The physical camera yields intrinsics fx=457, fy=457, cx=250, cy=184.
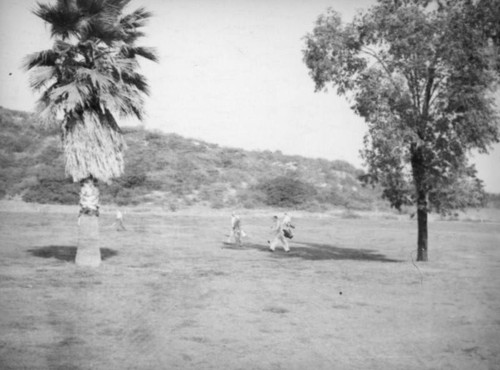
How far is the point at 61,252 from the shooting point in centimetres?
1852

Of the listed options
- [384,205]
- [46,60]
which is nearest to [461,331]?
[46,60]

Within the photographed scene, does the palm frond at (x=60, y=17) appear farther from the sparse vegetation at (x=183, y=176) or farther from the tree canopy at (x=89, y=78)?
the sparse vegetation at (x=183, y=176)

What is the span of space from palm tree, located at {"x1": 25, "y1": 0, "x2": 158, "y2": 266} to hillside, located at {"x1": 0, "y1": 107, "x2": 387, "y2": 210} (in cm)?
2973

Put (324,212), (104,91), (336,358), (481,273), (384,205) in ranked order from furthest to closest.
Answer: (384,205) < (324,212) < (481,273) < (104,91) < (336,358)

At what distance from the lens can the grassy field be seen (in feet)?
25.0

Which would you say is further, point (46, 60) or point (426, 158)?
point (426, 158)

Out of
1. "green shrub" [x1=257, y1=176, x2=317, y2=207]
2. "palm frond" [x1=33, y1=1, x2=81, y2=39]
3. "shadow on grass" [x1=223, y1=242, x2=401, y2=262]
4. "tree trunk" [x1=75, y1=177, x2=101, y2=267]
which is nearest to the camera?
"palm frond" [x1=33, y1=1, x2=81, y2=39]

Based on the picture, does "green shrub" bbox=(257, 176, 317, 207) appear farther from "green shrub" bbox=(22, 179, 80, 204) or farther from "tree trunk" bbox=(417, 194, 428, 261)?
"tree trunk" bbox=(417, 194, 428, 261)

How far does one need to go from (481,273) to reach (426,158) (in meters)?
4.63

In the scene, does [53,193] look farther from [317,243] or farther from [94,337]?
[94,337]

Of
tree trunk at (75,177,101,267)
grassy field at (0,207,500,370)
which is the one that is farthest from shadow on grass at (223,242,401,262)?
tree trunk at (75,177,101,267)

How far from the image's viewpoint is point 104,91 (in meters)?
14.5

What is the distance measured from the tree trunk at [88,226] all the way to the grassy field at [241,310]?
0.58 m

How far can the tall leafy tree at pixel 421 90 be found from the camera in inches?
631
